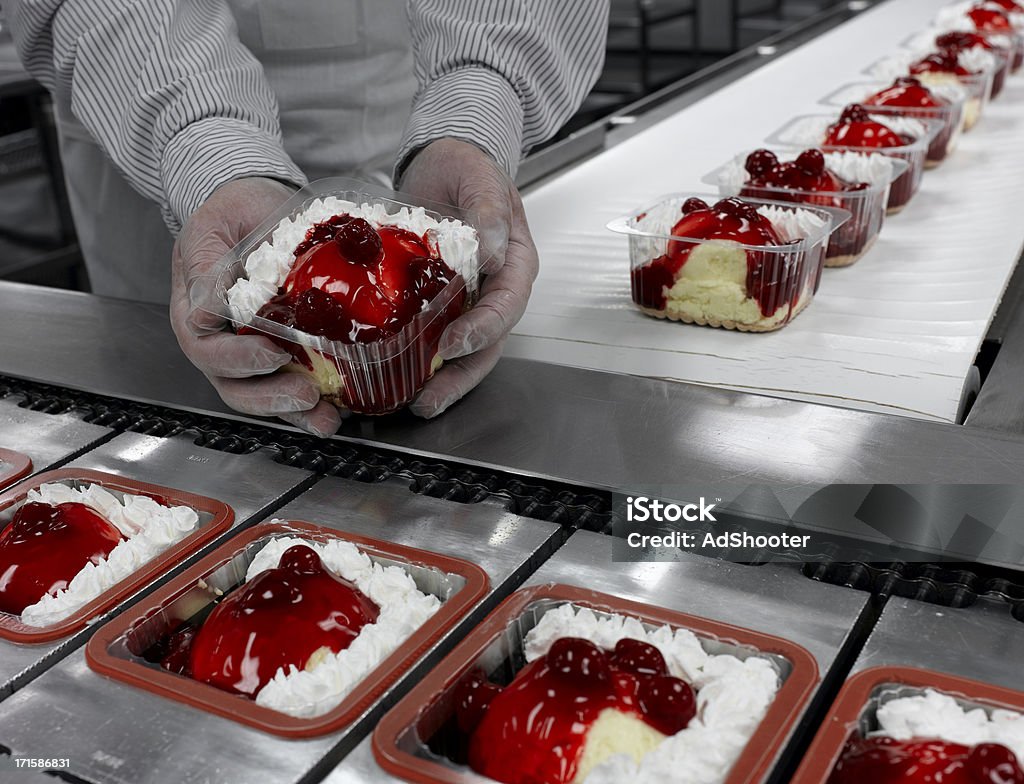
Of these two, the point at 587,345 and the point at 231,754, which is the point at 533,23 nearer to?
the point at 587,345

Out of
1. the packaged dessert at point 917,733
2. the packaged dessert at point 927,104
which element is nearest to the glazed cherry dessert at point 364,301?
the packaged dessert at point 917,733

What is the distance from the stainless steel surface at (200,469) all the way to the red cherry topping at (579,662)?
0.42m

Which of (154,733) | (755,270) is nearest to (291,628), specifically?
(154,733)

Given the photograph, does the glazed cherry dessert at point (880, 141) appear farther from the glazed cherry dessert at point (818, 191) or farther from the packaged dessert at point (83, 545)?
the packaged dessert at point (83, 545)

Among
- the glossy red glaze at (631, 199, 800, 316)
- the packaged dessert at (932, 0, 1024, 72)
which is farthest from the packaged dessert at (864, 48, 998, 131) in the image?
the glossy red glaze at (631, 199, 800, 316)

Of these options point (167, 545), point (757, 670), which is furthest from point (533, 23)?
point (757, 670)

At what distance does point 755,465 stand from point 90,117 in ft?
4.07

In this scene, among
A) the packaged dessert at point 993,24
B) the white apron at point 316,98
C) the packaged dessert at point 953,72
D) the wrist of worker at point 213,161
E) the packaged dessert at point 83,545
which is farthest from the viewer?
the packaged dessert at point 993,24

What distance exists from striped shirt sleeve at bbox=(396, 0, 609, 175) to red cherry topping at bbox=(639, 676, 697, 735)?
3.08 feet

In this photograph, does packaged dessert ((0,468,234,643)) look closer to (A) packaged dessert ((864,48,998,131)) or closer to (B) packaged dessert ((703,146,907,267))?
(B) packaged dessert ((703,146,907,267))

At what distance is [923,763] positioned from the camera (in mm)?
740

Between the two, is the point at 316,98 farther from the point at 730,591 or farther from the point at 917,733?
the point at 917,733

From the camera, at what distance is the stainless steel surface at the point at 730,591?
0.89 m

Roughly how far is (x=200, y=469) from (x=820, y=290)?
1057 mm
